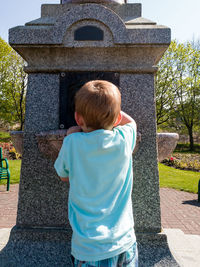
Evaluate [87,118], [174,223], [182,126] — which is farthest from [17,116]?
[87,118]

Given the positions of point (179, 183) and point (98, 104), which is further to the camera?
point (179, 183)

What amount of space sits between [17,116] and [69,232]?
23.8 m

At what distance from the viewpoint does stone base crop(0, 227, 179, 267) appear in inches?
96.1

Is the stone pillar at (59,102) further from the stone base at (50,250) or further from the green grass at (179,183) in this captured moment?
the green grass at (179,183)

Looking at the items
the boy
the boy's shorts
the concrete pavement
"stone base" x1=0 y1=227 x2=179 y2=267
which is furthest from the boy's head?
the concrete pavement

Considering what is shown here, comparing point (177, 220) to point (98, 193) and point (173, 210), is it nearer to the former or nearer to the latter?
point (173, 210)

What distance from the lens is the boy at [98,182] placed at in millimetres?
1300

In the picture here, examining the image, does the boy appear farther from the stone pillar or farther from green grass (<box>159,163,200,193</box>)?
green grass (<box>159,163,200,193</box>)

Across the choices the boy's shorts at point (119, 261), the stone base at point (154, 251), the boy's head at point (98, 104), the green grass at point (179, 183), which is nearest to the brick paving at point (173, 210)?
the green grass at point (179, 183)

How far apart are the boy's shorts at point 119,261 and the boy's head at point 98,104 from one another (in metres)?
0.76

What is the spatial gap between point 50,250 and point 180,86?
24302 millimetres

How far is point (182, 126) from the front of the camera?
2675cm

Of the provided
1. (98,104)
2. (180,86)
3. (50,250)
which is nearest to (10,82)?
(180,86)

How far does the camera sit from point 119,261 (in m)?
1.39
